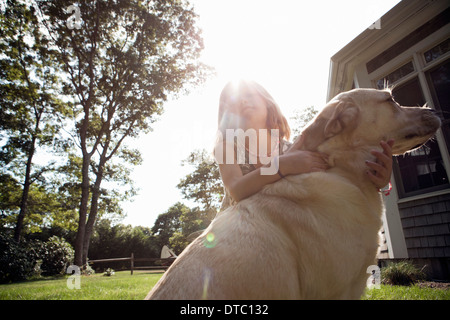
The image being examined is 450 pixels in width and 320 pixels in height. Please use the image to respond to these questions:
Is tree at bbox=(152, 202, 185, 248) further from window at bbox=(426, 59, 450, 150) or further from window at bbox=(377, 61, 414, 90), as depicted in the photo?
window at bbox=(426, 59, 450, 150)

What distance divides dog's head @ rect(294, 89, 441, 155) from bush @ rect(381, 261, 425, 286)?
4.72 m

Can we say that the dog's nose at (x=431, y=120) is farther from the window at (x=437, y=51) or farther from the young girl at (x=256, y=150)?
the window at (x=437, y=51)

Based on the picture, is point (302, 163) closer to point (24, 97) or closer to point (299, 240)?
point (299, 240)

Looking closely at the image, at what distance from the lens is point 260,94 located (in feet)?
9.43

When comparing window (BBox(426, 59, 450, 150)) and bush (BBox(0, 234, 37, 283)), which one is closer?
window (BBox(426, 59, 450, 150))

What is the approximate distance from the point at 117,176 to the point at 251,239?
2466 cm

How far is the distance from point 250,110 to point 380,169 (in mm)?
1427

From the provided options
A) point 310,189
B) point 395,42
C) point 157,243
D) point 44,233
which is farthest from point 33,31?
point 157,243

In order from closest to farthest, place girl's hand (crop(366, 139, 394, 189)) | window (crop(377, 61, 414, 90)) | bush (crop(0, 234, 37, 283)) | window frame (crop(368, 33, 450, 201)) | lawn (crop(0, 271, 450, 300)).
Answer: girl's hand (crop(366, 139, 394, 189))
lawn (crop(0, 271, 450, 300))
window frame (crop(368, 33, 450, 201))
window (crop(377, 61, 414, 90))
bush (crop(0, 234, 37, 283))

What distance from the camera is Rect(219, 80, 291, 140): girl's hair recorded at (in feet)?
8.99

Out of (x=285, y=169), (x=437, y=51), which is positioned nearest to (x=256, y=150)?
(x=285, y=169)

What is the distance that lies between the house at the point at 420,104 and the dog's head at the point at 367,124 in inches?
158

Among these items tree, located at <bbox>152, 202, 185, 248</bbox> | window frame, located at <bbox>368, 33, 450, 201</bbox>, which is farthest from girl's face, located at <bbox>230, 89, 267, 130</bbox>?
tree, located at <bbox>152, 202, 185, 248</bbox>

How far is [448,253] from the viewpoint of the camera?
17.1 feet
